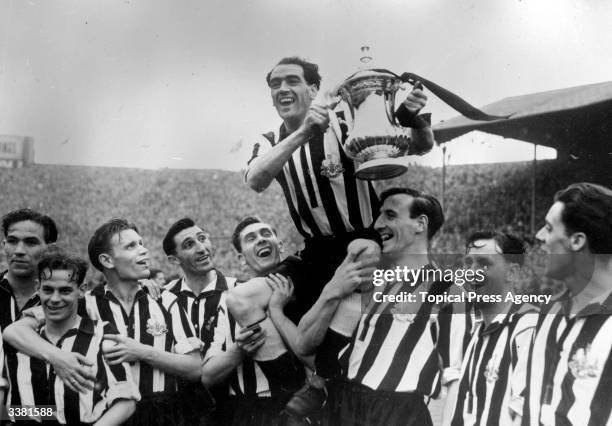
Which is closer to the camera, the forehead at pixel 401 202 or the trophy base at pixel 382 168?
the trophy base at pixel 382 168

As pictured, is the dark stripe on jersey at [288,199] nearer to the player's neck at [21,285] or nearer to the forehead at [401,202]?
the forehead at [401,202]

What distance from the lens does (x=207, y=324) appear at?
2.68 m

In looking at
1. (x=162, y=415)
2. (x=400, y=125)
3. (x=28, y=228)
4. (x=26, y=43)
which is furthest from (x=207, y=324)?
(x=26, y=43)

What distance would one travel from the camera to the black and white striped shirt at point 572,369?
2117 millimetres

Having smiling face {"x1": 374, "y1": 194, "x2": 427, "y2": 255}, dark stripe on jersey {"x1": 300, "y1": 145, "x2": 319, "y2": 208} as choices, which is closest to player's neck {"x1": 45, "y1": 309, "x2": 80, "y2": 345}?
dark stripe on jersey {"x1": 300, "y1": 145, "x2": 319, "y2": 208}

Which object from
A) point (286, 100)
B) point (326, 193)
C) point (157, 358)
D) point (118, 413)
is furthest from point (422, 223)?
point (118, 413)

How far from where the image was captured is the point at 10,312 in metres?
2.74

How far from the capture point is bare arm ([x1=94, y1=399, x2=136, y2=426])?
2.57 m

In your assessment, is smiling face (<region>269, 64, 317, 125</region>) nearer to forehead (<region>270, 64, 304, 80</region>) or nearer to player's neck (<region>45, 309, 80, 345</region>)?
forehead (<region>270, 64, 304, 80</region>)

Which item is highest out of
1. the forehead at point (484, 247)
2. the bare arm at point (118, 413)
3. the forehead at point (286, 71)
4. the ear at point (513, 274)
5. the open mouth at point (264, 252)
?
the forehead at point (286, 71)

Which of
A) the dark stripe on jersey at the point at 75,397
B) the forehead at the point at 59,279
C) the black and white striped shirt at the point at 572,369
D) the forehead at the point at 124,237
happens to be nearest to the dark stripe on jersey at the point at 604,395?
the black and white striped shirt at the point at 572,369

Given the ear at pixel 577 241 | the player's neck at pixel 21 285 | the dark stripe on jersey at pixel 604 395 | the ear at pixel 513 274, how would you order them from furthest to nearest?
the player's neck at pixel 21 285 < the ear at pixel 513 274 < the ear at pixel 577 241 < the dark stripe on jersey at pixel 604 395

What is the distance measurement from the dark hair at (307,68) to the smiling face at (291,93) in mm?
12

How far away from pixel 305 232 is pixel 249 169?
33cm
